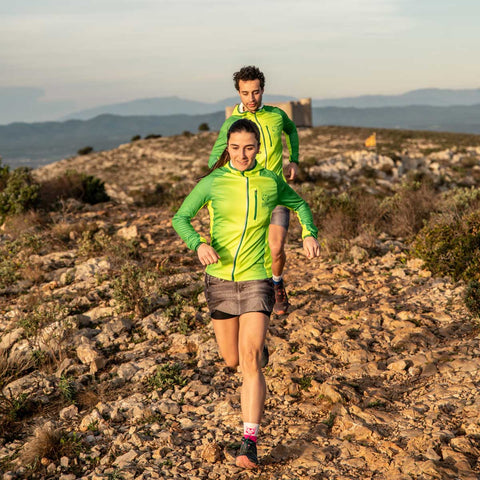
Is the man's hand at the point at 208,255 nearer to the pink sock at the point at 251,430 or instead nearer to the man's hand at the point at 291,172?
the pink sock at the point at 251,430

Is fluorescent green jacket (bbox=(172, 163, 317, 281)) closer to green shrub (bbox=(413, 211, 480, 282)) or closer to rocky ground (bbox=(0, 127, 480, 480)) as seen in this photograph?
rocky ground (bbox=(0, 127, 480, 480))

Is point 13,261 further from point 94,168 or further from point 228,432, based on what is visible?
point 94,168

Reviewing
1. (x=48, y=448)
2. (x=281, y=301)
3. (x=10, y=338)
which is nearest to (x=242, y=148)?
(x=48, y=448)

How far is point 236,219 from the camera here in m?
3.63

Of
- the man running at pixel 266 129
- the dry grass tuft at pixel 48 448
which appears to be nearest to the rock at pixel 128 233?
the man running at pixel 266 129

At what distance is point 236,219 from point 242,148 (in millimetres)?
490

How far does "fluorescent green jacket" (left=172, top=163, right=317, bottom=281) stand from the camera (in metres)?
3.62

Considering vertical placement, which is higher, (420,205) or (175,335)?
(420,205)

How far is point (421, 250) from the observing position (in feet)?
23.6

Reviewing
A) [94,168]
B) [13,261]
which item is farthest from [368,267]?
[94,168]

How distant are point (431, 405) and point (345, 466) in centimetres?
103

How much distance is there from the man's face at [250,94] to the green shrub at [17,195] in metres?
6.92

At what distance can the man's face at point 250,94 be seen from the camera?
4898mm

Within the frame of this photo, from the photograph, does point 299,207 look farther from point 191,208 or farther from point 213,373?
point 213,373
